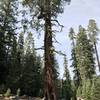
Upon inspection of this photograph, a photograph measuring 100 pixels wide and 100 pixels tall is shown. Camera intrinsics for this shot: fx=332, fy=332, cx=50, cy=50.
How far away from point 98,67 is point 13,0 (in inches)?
1090

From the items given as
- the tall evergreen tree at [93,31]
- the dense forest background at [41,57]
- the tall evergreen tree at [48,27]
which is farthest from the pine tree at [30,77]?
the tall evergreen tree at [48,27]

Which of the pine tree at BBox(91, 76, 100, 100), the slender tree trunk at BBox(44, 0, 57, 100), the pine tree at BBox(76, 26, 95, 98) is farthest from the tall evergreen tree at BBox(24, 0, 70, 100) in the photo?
the pine tree at BBox(76, 26, 95, 98)

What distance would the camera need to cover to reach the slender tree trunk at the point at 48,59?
19156 mm

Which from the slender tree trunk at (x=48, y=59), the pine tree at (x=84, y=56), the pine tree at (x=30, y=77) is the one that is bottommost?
the slender tree trunk at (x=48, y=59)

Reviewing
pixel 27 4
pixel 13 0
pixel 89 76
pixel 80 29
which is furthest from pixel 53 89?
pixel 80 29

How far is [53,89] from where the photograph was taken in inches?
756

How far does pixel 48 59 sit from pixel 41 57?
2.07 ft

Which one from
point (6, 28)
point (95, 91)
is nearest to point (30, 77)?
point (6, 28)

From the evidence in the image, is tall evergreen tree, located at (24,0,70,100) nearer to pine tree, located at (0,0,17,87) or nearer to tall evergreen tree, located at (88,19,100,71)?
pine tree, located at (0,0,17,87)

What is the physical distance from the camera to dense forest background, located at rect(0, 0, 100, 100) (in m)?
19.9

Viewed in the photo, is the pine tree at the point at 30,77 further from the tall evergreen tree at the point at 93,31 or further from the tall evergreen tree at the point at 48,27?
the tall evergreen tree at the point at 48,27

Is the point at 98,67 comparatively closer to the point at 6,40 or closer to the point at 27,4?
the point at 6,40

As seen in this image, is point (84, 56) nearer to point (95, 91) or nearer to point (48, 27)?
point (95, 91)

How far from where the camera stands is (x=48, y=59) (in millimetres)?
19578
